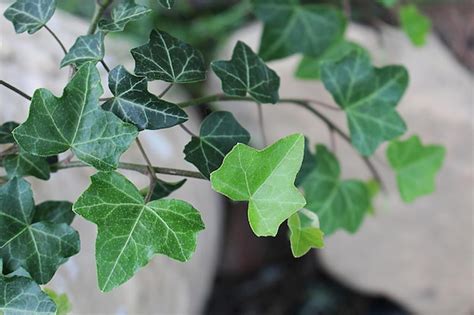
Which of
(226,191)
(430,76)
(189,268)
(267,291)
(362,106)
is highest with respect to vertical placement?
(226,191)

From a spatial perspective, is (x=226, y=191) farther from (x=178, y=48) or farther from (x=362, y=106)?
(x=362, y=106)

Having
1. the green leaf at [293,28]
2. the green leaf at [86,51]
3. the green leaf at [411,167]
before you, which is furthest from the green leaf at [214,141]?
the green leaf at [411,167]

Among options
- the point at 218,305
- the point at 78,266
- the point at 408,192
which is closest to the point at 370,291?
the point at 218,305

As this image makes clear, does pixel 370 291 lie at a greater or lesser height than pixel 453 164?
lesser

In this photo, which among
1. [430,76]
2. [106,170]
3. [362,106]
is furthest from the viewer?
[430,76]

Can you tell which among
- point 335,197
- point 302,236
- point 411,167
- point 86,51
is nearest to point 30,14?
point 86,51

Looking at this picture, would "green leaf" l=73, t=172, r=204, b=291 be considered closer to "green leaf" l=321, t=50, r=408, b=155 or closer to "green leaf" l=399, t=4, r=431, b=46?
"green leaf" l=321, t=50, r=408, b=155

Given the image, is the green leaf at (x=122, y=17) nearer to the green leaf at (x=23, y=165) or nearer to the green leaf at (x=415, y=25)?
the green leaf at (x=23, y=165)
